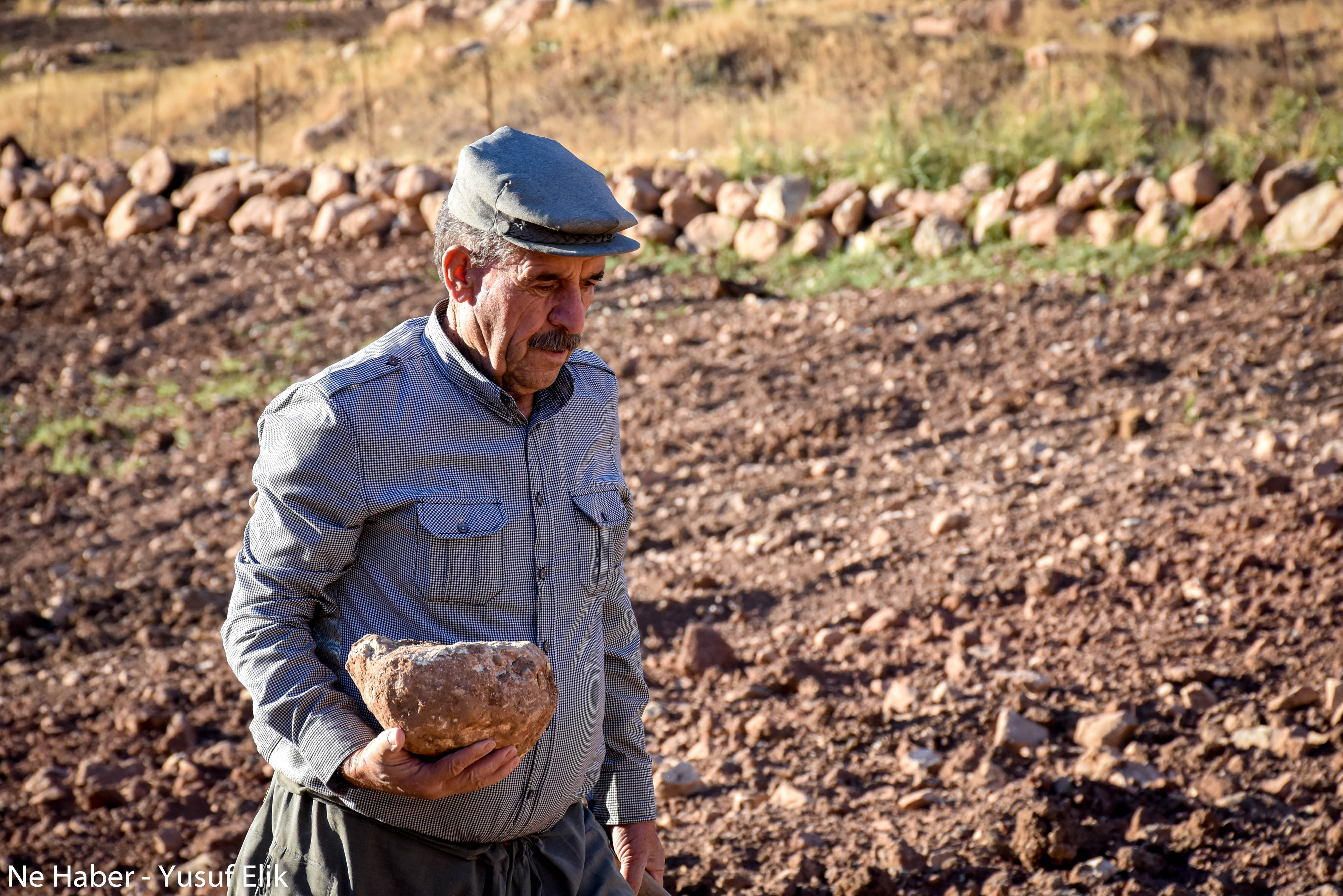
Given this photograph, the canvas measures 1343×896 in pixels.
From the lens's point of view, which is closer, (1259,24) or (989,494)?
(989,494)

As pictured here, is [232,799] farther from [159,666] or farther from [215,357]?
[215,357]

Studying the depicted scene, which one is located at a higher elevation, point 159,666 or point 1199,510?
point 1199,510

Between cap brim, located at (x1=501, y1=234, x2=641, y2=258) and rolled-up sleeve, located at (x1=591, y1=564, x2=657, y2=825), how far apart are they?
61 cm

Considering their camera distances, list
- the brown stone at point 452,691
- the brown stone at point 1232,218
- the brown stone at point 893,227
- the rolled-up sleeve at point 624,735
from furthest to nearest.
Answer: the brown stone at point 893,227 < the brown stone at point 1232,218 < the rolled-up sleeve at point 624,735 < the brown stone at point 452,691

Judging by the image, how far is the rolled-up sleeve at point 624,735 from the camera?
2.24m

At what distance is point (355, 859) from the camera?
1.81 metres

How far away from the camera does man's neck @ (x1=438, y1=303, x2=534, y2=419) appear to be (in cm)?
196

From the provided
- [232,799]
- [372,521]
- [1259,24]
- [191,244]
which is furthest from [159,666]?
[1259,24]

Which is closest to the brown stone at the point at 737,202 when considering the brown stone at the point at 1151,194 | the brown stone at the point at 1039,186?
the brown stone at the point at 1039,186

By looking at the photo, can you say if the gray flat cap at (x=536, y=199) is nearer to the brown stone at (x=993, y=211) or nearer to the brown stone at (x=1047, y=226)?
the brown stone at (x=1047, y=226)

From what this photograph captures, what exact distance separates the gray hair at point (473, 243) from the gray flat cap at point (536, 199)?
0.04ft

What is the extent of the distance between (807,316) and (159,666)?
14.3 feet

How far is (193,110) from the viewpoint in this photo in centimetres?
1944

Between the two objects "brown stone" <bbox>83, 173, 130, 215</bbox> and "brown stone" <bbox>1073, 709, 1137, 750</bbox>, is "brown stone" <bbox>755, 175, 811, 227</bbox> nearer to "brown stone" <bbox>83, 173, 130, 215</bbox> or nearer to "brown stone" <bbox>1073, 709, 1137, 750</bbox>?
"brown stone" <bbox>1073, 709, 1137, 750</bbox>
